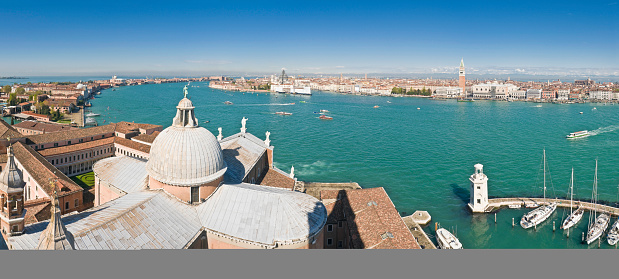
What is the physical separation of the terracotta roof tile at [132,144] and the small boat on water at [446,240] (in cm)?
914

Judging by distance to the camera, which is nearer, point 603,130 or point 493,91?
point 603,130

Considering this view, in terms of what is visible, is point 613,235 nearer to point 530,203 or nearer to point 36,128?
point 530,203

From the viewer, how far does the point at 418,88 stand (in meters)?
59.2

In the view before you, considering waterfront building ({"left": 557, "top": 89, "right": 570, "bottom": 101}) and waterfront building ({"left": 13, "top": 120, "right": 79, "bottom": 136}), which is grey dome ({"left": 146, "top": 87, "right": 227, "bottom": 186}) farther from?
waterfront building ({"left": 557, "top": 89, "right": 570, "bottom": 101})

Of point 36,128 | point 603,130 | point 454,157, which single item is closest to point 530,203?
point 454,157

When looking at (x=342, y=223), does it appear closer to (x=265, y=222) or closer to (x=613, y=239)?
(x=265, y=222)

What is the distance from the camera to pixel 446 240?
7.79 m

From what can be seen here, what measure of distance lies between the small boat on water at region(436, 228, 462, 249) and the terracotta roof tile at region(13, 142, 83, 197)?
290 inches

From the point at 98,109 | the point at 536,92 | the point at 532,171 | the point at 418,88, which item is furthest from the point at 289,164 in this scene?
the point at 418,88

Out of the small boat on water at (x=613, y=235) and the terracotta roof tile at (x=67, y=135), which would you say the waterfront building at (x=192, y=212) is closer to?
the small boat on water at (x=613, y=235)

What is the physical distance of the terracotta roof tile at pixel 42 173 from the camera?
25.1 ft

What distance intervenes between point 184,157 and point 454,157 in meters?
12.7

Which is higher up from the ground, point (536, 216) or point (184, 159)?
point (184, 159)

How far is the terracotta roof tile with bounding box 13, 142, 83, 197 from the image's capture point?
7.66 m
